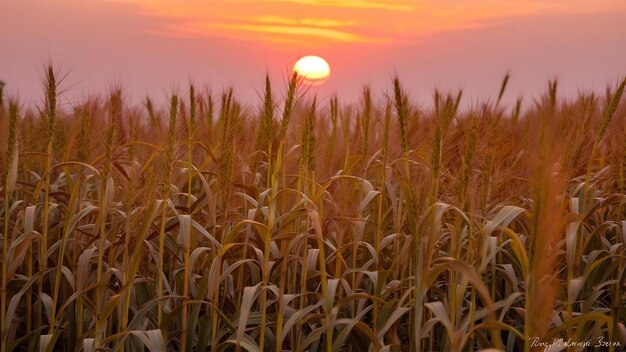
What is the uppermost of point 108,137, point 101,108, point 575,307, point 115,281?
point 101,108

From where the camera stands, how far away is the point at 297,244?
360 centimetres

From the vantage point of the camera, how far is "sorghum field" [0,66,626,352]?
293cm

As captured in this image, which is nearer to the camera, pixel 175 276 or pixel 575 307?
pixel 175 276

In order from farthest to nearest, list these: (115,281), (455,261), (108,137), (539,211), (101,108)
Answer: (101,108)
(115,281)
(108,137)
(455,261)
(539,211)

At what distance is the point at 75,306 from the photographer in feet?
12.0

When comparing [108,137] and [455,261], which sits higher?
[108,137]

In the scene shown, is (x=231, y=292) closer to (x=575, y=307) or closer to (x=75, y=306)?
(x=75, y=306)

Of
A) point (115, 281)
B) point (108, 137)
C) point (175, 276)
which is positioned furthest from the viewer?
point (115, 281)

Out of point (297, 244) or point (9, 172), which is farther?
point (297, 244)

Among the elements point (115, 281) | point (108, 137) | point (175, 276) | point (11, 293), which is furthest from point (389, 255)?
point (11, 293)

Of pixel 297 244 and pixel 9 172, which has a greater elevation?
pixel 9 172

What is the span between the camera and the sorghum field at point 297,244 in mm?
2926

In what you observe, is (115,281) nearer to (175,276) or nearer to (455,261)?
(175,276)

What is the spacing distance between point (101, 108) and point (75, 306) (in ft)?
3.69
